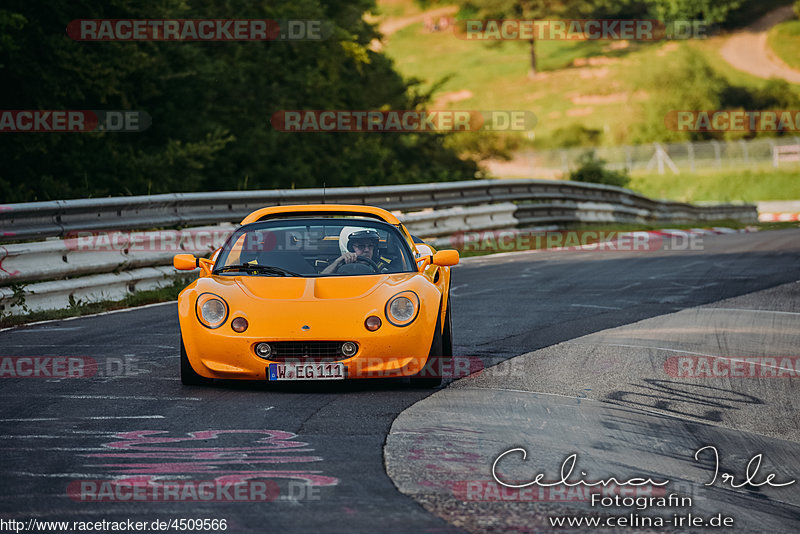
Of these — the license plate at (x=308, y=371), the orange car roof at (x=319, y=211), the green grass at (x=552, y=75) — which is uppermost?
the green grass at (x=552, y=75)

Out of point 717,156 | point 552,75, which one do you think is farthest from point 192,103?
point 552,75

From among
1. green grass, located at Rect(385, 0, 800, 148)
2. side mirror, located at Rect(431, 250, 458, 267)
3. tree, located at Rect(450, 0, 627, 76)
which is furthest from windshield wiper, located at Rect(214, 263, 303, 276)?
tree, located at Rect(450, 0, 627, 76)

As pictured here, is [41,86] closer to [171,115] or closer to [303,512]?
[171,115]

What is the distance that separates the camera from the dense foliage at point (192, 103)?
19.7 m

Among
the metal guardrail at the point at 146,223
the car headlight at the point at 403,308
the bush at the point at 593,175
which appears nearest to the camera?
the car headlight at the point at 403,308

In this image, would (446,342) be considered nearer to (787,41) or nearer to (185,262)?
(185,262)

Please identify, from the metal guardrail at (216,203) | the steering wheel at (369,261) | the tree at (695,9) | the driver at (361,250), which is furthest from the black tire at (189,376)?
the tree at (695,9)

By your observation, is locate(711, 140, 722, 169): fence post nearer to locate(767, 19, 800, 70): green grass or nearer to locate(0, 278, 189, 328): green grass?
locate(767, 19, 800, 70): green grass

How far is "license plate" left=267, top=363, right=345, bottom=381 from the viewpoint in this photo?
700cm

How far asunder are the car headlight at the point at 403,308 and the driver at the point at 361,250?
0.72 metres

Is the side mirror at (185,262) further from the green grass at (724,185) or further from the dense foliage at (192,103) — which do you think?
the green grass at (724,185)

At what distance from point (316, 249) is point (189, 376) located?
1600 millimetres

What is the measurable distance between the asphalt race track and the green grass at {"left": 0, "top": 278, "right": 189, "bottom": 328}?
319 millimetres

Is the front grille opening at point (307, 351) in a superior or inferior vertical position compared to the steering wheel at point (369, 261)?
inferior
